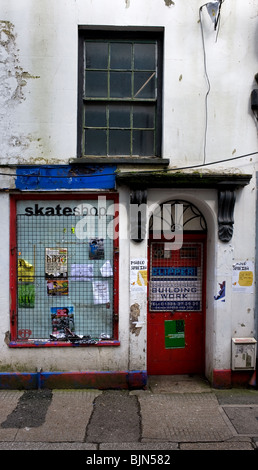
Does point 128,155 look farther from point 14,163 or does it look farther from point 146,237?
point 14,163

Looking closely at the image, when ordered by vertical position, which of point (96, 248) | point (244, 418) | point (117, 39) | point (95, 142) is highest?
point (117, 39)

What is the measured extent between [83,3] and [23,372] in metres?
6.38

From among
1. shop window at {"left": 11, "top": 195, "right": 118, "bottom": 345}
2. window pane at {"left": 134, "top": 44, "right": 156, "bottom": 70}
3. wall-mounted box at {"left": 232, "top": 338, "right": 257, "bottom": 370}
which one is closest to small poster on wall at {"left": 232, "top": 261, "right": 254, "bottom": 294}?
wall-mounted box at {"left": 232, "top": 338, "right": 257, "bottom": 370}

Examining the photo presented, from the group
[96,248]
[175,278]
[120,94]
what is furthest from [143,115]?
[175,278]

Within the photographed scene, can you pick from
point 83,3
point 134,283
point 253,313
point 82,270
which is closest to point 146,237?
point 134,283

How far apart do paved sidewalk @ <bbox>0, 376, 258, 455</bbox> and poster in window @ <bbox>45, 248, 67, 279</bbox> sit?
6.51 feet

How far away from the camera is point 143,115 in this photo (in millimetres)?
6520

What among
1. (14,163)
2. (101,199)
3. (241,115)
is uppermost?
(241,115)

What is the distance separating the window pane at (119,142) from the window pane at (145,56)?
Answer: 1.18 m

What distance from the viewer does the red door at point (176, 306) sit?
22.2 ft

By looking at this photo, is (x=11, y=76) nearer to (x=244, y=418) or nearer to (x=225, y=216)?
(x=225, y=216)

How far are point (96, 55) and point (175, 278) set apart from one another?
14.0 feet

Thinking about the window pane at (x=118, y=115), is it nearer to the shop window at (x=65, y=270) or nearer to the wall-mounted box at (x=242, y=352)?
the shop window at (x=65, y=270)

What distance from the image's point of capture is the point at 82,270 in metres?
6.47
